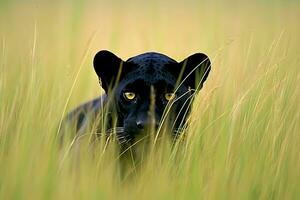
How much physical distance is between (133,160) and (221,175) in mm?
911

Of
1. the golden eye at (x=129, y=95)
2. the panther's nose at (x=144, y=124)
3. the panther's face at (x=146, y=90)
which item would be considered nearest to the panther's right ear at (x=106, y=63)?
the panther's face at (x=146, y=90)

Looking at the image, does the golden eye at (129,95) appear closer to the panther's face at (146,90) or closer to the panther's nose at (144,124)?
the panther's face at (146,90)

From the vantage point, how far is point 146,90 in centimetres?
447

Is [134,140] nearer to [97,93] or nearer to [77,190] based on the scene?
[77,190]

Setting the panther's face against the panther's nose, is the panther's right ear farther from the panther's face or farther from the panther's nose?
the panther's nose

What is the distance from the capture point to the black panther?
434 centimetres

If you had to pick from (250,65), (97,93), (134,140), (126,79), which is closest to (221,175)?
(134,140)

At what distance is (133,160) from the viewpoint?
4.45m

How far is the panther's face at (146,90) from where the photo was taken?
435 centimetres

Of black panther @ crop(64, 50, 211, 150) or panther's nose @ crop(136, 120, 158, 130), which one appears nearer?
panther's nose @ crop(136, 120, 158, 130)

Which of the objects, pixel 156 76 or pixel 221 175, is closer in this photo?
pixel 221 175

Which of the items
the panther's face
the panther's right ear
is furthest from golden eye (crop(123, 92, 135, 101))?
the panther's right ear

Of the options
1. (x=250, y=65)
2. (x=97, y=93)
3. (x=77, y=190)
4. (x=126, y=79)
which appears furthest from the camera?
(x=97, y=93)

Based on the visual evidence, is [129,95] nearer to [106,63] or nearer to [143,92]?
[143,92]
